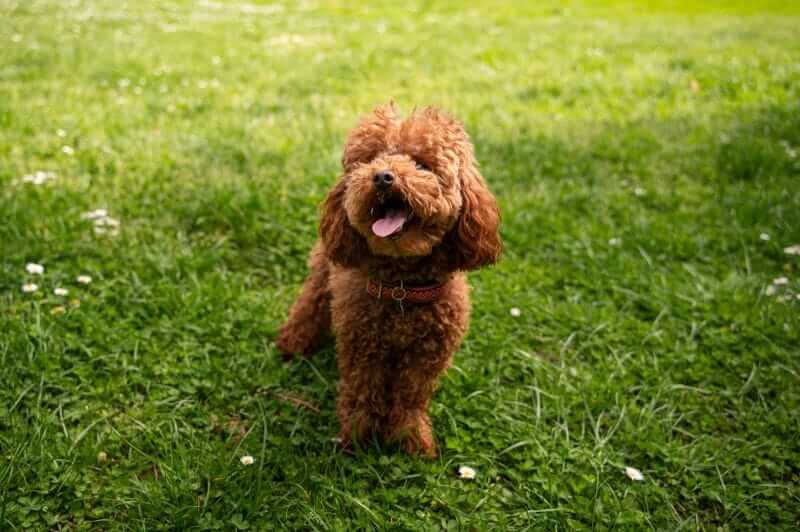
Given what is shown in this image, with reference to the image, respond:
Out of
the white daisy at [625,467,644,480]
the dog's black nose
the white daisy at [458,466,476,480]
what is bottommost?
the white daisy at [458,466,476,480]

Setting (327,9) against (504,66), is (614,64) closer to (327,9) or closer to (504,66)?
(504,66)

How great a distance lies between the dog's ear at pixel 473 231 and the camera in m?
2.83

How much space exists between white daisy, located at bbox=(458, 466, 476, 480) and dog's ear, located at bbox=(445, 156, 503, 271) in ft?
2.98

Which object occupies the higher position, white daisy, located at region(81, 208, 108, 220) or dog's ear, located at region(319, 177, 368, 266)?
dog's ear, located at region(319, 177, 368, 266)

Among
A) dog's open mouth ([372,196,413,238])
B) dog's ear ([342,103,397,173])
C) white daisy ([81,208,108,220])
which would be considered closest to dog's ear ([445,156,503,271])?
dog's open mouth ([372,196,413,238])

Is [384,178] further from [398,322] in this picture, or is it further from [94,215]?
[94,215]

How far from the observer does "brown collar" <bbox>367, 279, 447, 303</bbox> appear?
288cm

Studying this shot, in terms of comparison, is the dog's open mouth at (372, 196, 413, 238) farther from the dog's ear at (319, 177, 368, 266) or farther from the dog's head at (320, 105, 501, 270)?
the dog's ear at (319, 177, 368, 266)

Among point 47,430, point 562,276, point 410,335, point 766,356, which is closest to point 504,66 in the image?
point 562,276

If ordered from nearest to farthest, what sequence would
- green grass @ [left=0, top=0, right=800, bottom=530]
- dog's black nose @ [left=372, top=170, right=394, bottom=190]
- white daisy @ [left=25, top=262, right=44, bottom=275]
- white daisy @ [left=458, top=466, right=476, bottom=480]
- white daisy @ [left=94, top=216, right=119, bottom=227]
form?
dog's black nose @ [left=372, top=170, right=394, bottom=190] → green grass @ [left=0, top=0, right=800, bottom=530] → white daisy @ [left=458, top=466, right=476, bottom=480] → white daisy @ [left=25, top=262, right=44, bottom=275] → white daisy @ [left=94, top=216, right=119, bottom=227]

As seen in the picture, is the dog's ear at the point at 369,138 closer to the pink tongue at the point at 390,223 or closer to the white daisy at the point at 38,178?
the pink tongue at the point at 390,223

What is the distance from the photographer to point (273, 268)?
4.29 metres

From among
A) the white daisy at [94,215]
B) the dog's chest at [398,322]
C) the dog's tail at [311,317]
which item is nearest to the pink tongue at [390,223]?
the dog's chest at [398,322]

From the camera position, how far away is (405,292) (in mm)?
2877
